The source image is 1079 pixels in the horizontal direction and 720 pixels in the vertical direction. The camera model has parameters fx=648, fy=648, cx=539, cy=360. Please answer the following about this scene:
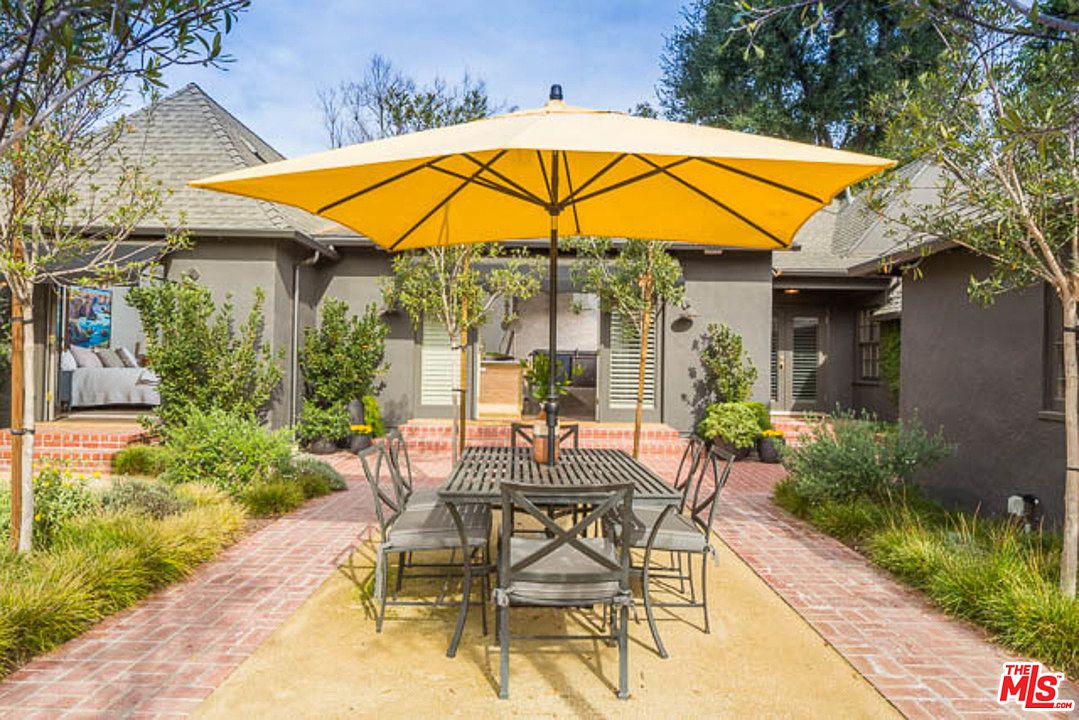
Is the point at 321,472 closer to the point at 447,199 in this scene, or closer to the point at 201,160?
the point at 447,199

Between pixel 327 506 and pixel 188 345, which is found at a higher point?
pixel 188 345

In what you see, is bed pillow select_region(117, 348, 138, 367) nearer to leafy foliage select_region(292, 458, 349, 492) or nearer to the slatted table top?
leafy foliage select_region(292, 458, 349, 492)

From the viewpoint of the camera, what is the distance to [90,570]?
12.3 feet

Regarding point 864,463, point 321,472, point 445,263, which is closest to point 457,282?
point 445,263

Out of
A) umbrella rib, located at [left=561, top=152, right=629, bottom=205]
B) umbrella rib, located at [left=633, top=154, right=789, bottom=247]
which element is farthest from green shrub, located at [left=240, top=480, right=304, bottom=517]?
umbrella rib, located at [left=633, top=154, right=789, bottom=247]

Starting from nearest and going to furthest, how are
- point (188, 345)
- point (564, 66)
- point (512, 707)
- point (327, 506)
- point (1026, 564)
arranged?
1. point (512, 707)
2. point (1026, 564)
3. point (327, 506)
4. point (188, 345)
5. point (564, 66)

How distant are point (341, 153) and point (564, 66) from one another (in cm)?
1885

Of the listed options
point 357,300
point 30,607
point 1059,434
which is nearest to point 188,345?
point 357,300

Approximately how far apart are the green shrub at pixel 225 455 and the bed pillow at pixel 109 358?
273 inches

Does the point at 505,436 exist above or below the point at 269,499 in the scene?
above

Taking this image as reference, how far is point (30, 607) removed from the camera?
3221 mm

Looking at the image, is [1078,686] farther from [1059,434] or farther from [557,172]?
[557,172]

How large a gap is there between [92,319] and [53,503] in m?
11.3

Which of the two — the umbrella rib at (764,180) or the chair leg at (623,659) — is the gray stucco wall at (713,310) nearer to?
the umbrella rib at (764,180)
